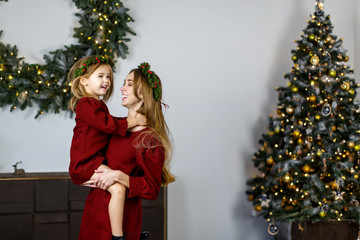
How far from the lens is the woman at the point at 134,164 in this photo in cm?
205

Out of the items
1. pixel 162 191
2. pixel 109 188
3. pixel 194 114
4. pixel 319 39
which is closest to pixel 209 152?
pixel 194 114

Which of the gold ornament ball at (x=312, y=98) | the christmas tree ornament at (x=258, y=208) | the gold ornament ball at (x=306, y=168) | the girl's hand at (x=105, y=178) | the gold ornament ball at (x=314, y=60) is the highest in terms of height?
the gold ornament ball at (x=314, y=60)

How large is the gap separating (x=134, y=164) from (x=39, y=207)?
210 cm

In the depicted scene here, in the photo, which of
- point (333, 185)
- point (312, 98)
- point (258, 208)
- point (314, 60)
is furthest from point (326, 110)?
point (258, 208)

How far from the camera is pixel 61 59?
14.1 feet

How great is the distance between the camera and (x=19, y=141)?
426 centimetres

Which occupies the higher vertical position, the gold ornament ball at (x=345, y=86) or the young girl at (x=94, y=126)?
the gold ornament ball at (x=345, y=86)

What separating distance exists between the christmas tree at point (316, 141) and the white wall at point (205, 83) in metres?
0.56

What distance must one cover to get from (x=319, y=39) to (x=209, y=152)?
5.86 ft

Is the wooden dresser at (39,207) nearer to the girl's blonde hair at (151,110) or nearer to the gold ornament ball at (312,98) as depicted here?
the girl's blonde hair at (151,110)

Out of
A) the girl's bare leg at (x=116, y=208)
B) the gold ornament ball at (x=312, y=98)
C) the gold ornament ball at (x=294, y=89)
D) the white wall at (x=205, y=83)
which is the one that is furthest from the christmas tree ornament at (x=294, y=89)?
the girl's bare leg at (x=116, y=208)

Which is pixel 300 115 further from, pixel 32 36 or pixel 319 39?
pixel 32 36

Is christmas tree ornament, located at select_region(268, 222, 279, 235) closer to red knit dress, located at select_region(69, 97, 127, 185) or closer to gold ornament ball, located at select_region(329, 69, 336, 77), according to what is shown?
gold ornament ball, located at select_region(329, 69, 336, 77)

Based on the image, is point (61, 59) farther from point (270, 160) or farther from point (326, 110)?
point (326, 110)
